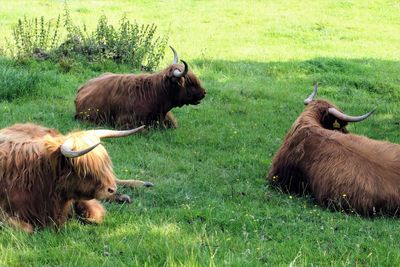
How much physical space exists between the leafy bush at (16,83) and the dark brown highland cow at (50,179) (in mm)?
5348

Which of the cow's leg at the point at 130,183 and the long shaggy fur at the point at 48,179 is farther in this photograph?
the cow's leg at the point at 130,183

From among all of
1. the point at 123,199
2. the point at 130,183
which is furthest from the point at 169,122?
the point at 123,199

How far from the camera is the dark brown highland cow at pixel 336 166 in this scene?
6.63 metres

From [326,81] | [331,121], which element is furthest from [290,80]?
[331,121]

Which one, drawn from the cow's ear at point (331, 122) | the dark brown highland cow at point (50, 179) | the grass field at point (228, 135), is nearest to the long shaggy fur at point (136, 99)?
the grass field at point (228, 135)

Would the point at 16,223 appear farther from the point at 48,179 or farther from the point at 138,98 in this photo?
the point at 138,98

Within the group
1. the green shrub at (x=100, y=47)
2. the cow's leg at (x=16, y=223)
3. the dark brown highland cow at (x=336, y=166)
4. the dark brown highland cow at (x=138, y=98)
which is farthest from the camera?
the green shrub at (x=100, y=47)

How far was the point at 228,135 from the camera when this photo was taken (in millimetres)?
9688

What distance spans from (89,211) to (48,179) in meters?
0.54

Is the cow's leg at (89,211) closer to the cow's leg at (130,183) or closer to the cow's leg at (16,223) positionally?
the cow's leg at (16,223)

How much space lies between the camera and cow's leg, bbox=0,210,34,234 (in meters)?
5.30

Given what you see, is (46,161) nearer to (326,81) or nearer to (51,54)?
(51,54)

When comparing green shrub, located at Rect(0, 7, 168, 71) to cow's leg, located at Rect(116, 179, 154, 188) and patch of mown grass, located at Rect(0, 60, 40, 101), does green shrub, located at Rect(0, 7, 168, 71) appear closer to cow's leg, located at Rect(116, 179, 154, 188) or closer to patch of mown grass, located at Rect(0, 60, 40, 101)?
patch of mown grass, located at Rect(0, 60, 40, 101)


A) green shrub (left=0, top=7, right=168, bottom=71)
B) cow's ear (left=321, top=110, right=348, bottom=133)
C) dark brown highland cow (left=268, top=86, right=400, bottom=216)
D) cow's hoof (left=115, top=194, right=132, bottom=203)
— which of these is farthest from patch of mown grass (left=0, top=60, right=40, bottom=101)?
cow's ear (left=321, top=110, right=348, bottom=133)
